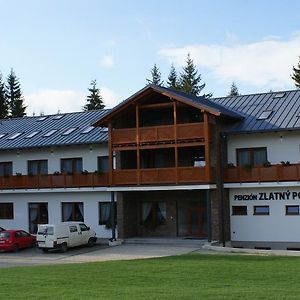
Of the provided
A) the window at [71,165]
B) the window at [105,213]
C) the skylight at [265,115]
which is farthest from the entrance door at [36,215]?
the skylight at [265,115]

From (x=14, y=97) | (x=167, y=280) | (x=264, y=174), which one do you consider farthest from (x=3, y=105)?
(x=167, y=280)

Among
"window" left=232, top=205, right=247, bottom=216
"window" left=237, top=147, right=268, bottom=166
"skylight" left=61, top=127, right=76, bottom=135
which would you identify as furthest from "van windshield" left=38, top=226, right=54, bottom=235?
"window" left=237, top=147, right=268, bottom=166

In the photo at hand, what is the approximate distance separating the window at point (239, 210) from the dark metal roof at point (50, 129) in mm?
8829

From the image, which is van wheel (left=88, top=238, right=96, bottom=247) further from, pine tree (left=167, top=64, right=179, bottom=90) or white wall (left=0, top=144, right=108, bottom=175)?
pine tree (left=167, top=64, right=179, bottom=90)

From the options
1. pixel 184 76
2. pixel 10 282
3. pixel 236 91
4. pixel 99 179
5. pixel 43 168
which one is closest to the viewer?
pixel 10 282

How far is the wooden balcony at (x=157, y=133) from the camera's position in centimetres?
3141

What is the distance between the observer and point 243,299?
12.4 metres

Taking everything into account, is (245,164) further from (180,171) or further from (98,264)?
(98,264)

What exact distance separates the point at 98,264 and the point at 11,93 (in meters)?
66.1

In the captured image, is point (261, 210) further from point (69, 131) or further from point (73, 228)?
point (69, 131)

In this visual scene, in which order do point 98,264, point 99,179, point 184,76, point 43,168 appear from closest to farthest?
point 98,264 < point 99,179 < point 43,168 < point 184,76

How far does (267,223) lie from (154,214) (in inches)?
277

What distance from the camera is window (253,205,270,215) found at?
31.7m

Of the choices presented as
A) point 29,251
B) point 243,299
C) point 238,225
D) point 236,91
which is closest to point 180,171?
point 238,225
